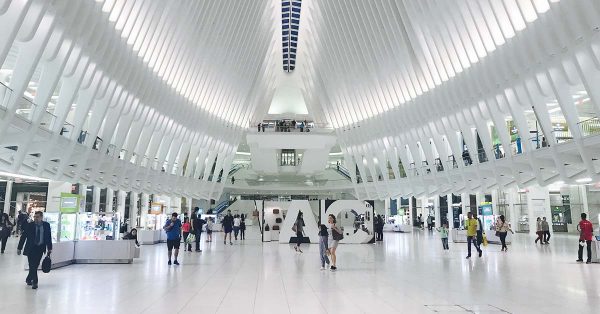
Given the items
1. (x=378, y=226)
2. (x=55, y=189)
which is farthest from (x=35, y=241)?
(x=378, y=226)

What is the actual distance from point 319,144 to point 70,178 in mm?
25504

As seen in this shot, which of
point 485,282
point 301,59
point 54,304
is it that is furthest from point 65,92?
point 301,59

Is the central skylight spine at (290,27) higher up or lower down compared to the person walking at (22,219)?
higher up

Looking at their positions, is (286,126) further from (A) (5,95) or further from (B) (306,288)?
(B) (306,288)

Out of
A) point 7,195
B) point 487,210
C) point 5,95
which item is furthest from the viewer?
point 7,195

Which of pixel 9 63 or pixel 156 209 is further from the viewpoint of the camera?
pixel 156 209

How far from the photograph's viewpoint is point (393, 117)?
31172 millimetres

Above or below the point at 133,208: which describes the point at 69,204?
below

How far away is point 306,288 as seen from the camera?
29.0ft

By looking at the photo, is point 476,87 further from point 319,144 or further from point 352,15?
point 319,144

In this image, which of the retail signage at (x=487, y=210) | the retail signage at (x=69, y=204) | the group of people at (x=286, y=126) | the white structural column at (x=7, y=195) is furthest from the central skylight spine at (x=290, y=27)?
the retail signage at (x=69, y=204)

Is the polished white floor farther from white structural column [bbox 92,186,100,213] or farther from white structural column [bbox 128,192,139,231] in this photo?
white structural column [bbox 128,192,139,231]

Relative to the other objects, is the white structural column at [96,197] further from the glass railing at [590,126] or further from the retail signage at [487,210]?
the glass railing at [590,126]

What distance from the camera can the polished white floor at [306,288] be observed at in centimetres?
697
